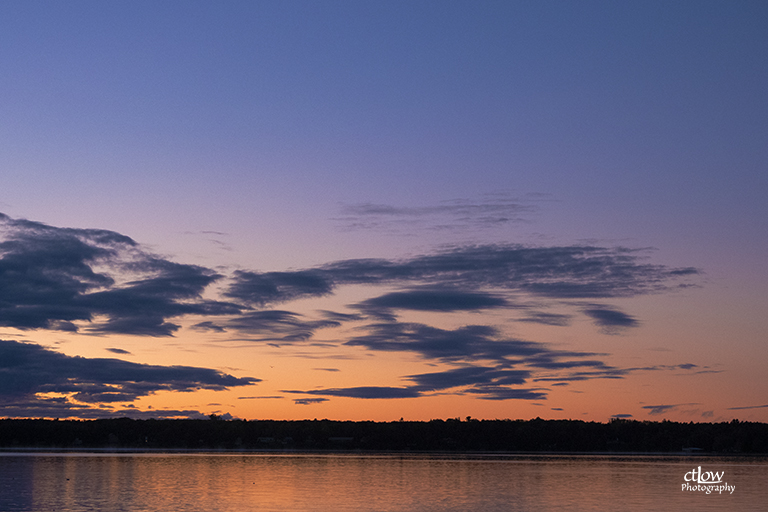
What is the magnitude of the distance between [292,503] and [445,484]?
36.1 m

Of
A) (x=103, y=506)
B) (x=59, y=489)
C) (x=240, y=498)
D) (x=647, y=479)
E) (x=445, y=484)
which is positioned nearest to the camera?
(x=103, y=506)

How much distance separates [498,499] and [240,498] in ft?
94.4

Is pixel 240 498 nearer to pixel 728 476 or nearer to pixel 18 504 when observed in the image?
pixel 18 504

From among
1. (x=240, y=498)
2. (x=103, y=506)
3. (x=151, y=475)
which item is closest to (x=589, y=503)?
(x=240, y=498)

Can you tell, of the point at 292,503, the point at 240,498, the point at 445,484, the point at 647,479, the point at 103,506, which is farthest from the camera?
the point at 647,479

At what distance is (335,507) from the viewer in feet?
259

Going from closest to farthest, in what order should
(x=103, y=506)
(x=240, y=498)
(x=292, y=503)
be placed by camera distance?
(x=103, y=506) < (x=292, y=503) < (x=240, y=498)

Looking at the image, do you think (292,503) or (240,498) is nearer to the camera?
(292,503)

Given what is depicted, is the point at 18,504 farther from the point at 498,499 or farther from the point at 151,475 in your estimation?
the point at 151,475

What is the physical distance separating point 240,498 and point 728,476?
89908 mm

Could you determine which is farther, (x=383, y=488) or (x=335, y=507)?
(x=383, y=488)

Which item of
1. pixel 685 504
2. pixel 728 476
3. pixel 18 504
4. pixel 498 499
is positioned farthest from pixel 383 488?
pixel 728 476

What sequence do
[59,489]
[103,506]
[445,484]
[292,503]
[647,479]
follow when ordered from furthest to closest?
[647,479]
[445,484]
[59,489]
[292,503]
[103,506]

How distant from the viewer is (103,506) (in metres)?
78.4
